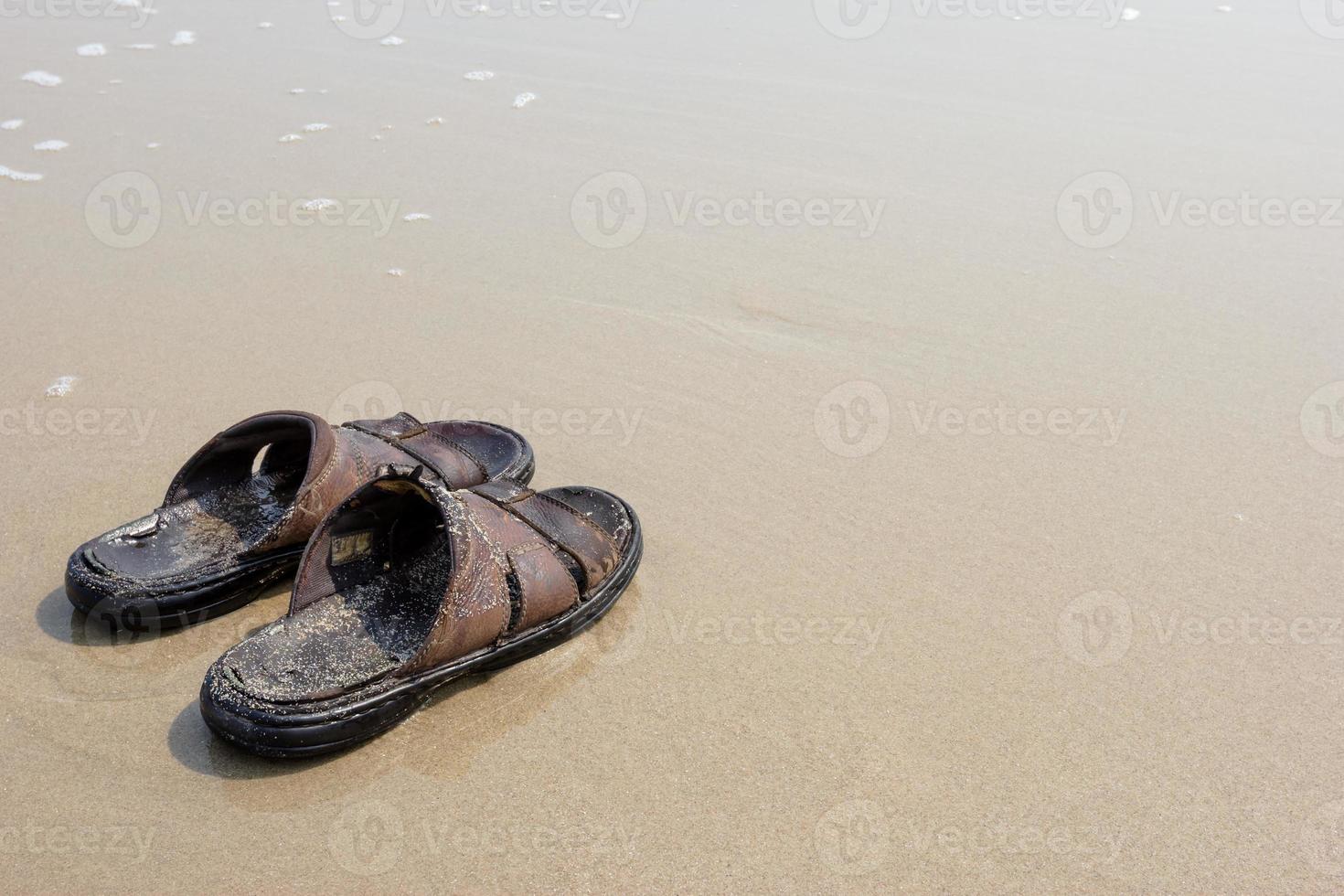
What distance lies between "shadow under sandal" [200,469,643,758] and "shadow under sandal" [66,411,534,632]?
0.61ft

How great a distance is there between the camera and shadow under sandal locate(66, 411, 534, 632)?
93.4 inches

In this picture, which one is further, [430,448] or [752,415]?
[752,415]

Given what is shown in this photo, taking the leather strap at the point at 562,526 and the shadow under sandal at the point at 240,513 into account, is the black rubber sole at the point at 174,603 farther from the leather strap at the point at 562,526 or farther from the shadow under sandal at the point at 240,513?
the leather strap at the point at 562,526

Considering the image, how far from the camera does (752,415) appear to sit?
3400 millimetres

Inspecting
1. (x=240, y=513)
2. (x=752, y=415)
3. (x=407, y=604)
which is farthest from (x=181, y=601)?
(x=752, y=415)

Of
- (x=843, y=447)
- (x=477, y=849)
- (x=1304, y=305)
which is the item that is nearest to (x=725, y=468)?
(x=843, y=447)

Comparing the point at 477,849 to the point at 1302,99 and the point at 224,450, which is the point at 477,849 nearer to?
the point at 224,450

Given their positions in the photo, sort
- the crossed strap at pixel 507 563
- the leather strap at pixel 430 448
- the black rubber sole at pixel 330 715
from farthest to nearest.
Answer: the leather strap at pixel 430 448
the crossed strap at pixel 507 563
the black rubber sole at pixel 330 715

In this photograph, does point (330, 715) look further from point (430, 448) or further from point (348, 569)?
point (430, 448)

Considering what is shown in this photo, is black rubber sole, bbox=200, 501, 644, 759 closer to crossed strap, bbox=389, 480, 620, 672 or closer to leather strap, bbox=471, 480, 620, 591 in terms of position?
crossed strap, bbox=389, 480, 620, 672

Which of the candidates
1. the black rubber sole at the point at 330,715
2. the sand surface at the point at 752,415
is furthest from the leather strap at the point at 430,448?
the black rubber sole at the point at 330,715

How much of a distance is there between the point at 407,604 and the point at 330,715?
358 mm

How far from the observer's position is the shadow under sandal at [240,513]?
93.4 inches

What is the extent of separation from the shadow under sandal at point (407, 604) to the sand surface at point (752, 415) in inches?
4.8
